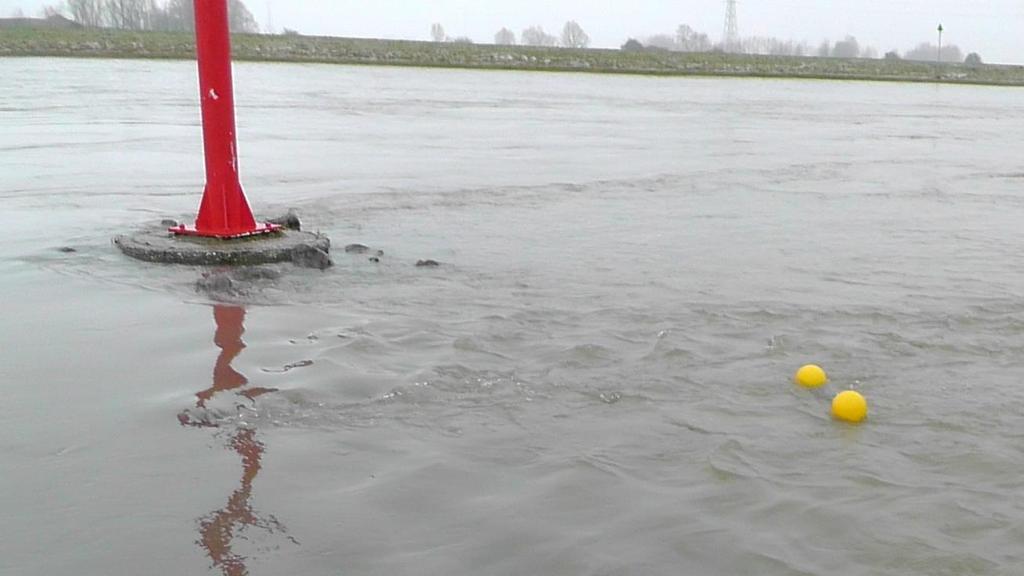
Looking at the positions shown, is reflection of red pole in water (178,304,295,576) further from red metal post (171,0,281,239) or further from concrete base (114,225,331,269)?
red metal post (171,0,281,239)

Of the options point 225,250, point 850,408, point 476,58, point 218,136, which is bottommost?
point 850,408

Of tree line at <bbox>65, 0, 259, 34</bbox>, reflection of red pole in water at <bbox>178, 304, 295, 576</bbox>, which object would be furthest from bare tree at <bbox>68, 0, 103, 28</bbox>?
reflection of red pole in water at <bbox>178, 304, 295, 576</bbox>

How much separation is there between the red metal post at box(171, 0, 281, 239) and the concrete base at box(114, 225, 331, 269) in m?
0.19

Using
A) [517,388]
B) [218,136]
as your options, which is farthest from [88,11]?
[517,388]

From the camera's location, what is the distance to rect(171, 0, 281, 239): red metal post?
300 inches

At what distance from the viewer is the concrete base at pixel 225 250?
735 centimetres

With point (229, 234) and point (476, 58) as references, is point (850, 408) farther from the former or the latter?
point (476, 58)

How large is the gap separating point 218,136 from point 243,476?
449cm

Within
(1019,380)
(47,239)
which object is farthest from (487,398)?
(47,239)

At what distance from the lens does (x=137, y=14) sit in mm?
125375

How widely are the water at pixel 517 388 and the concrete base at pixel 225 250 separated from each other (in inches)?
6.8

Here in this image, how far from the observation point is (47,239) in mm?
8094

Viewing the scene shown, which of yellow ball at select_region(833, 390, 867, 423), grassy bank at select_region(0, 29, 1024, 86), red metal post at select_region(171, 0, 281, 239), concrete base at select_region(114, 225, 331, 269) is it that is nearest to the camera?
yellow ball at select_region(833, 390, 867, 423)

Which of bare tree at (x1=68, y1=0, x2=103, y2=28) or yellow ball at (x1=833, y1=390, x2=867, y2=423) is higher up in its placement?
bare tree at (x1=68, y1=0, x2=103, y2=28)
